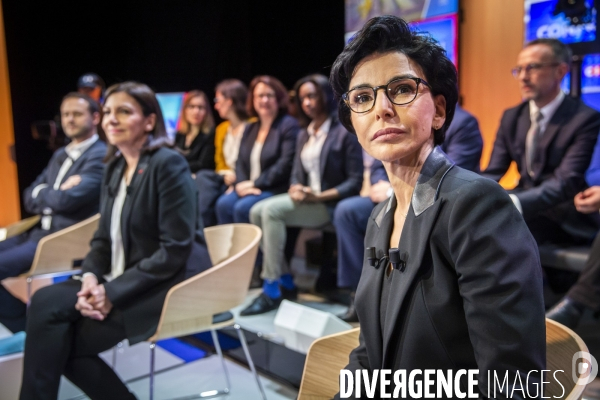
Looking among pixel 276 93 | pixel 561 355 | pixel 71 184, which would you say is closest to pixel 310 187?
pixel 276 93

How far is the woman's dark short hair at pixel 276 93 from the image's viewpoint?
167 inches

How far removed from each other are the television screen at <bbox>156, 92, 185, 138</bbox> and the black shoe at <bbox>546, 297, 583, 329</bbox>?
422 centimetres

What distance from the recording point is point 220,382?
2770 mm

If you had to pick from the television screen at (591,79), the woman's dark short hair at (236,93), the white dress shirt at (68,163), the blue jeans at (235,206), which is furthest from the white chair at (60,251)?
the television screen at (591,79)

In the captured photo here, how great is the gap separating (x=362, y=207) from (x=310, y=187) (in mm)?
729

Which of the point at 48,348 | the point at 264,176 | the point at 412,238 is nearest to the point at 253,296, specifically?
the point at 264,176

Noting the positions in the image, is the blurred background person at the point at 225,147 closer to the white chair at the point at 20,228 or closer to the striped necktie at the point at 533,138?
the white chair at the point at 20,228

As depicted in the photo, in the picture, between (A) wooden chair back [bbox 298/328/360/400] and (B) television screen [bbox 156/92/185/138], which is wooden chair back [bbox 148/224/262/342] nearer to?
(A) wooden chair back [bbox 298/328/360/400]

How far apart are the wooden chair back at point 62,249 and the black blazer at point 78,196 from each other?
0.95 ft

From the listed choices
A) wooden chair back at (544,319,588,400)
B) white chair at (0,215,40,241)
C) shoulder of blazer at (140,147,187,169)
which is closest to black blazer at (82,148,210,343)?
shoulder of blazer at (140,147,187,169)

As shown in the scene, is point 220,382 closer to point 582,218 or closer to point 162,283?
point 162,283

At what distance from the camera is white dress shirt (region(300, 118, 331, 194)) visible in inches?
151

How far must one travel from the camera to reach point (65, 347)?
2.01 metres

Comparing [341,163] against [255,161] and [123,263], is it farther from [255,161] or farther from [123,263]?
[123,263]
